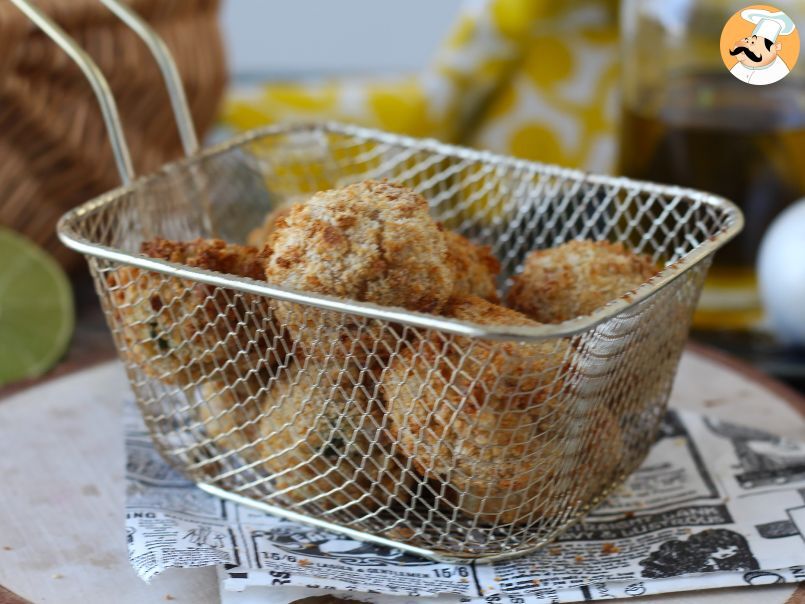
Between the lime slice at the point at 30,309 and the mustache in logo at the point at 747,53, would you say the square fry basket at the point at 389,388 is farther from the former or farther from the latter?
the lime slice at the point at 30,309

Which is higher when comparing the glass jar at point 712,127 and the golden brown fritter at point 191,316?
the glass jar at point 712,127

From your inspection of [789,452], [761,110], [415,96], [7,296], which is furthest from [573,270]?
[415,96]

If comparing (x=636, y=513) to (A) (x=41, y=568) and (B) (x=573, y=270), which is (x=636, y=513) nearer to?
(B) (x=573, y=270)

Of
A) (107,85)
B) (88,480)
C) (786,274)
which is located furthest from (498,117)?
(88,480)

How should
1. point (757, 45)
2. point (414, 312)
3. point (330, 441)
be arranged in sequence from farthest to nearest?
point (757, 45), point (330, 441), point (414, 312)

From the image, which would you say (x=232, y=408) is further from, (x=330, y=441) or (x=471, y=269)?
(x=471, y=269)

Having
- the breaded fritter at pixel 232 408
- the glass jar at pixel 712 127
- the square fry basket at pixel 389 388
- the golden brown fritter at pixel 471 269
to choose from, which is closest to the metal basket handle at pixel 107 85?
the square fry basket at pixel 389 388
